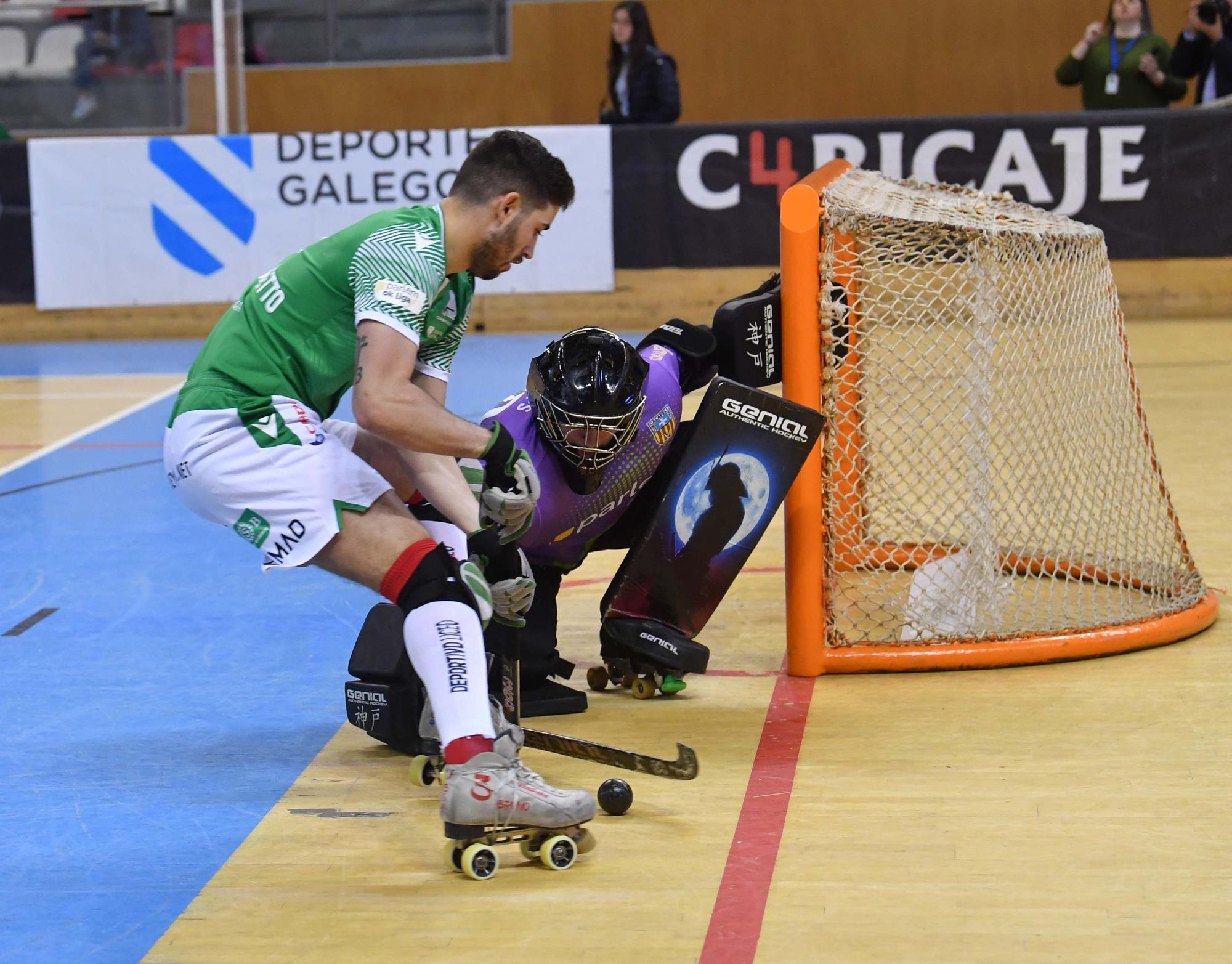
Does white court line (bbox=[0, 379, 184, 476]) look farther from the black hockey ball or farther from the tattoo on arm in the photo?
the black hockey ball

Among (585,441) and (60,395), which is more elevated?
(585,441)

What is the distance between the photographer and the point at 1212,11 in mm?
13578

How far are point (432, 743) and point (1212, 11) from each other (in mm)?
12174

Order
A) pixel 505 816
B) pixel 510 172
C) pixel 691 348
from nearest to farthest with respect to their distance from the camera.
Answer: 1. pixel 505 816
2. pixel 510 172
3. pixel 691 348

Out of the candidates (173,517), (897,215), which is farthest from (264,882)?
(173,517)

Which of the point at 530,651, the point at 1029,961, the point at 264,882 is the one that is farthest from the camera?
the point at 530,651

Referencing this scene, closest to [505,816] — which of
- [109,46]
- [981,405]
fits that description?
[981,405]

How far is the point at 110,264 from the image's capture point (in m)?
13.9

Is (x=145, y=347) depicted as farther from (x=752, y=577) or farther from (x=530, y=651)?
(x=530, y=651)

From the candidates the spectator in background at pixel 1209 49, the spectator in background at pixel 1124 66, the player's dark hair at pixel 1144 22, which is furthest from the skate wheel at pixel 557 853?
the spectator in background at pixel 1209 49

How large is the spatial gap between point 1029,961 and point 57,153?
42.2 feet

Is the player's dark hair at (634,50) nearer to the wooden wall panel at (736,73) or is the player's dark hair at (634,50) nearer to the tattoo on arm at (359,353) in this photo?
the wooden wall panel at (736,73)

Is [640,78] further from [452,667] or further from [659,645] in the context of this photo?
[452,667]

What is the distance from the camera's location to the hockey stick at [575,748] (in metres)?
3.85
